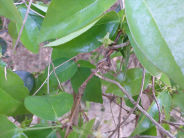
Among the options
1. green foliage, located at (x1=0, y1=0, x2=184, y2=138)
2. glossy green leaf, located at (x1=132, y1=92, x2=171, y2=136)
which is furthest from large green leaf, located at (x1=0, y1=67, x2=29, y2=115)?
glossy green leaf, located at (x1=132, y1=92, x2=171, y2=136)

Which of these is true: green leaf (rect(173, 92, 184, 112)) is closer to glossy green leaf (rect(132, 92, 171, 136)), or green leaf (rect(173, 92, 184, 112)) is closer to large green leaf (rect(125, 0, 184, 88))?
glossy green leaf (rect(132, 92, 171, 136))

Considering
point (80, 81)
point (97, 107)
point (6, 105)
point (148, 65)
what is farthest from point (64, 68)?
point (97, 107)

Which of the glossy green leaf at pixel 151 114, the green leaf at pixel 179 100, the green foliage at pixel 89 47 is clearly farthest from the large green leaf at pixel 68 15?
the green leaf at pixel 179 100

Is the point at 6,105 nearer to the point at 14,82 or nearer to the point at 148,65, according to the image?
the point at 14,82

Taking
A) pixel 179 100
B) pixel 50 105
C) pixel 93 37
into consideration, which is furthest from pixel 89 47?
pixel 179 100

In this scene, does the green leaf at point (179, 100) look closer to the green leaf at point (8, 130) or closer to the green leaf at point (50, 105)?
the green leaf at point (50, 105)

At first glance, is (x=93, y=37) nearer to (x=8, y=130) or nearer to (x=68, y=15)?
(x=68, y=15)
